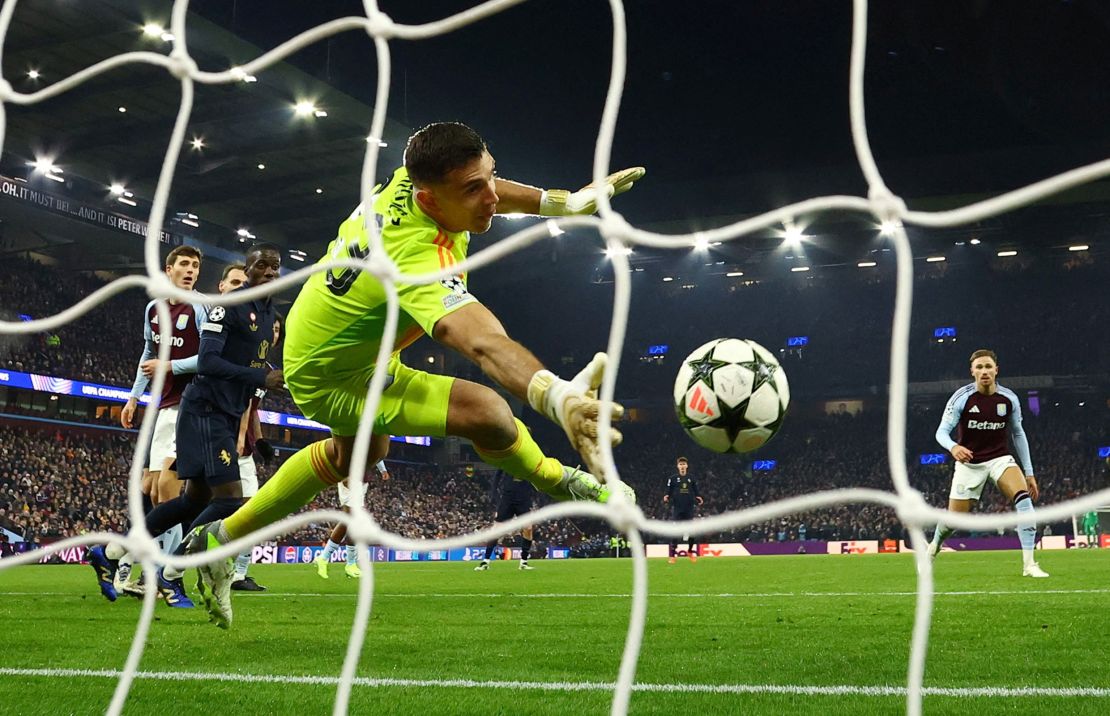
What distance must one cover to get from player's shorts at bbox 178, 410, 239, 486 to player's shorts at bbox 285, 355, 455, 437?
150 cm

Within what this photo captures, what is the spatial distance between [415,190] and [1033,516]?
2470 millimetres

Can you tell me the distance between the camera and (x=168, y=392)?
656cm

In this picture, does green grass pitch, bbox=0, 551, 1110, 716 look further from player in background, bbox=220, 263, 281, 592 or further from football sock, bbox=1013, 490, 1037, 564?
football sock, bbox=1013, 490, 1037, 564

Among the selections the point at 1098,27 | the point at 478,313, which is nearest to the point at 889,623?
the point at 478,313

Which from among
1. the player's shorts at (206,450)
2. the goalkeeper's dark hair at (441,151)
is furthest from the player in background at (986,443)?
the goalkeeper's dark hair at (441,151)

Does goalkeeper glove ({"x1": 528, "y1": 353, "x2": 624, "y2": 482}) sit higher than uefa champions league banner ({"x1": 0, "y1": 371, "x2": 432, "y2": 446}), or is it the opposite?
uefa champions league banner ({"x1": 0, "y1": 371, "x2": 432, "y2": 446})

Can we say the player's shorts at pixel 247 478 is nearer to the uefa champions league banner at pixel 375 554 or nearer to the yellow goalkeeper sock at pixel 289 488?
the yellow goalkeeper sock at pixel 289 488

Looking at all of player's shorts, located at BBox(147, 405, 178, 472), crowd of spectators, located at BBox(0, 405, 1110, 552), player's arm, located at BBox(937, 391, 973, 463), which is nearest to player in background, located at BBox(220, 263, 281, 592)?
player's shorts, located at BBox(147, 405, 178, 472)

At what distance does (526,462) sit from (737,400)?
0.89m

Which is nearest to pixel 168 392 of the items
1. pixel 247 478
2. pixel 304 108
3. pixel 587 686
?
pixel 247 478

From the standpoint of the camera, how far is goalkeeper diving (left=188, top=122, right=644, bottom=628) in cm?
325

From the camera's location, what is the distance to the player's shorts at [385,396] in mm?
4012

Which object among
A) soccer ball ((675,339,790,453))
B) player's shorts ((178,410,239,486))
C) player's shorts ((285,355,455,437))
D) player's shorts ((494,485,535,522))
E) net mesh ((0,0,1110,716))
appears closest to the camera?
net mesh ((0,0,1110,716))

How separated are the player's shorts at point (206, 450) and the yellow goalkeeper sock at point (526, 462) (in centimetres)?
192
